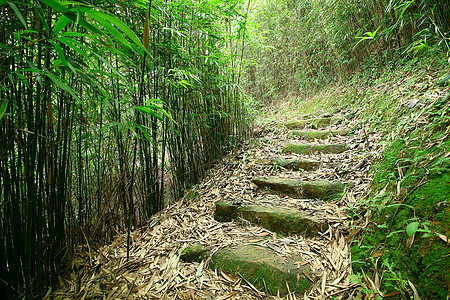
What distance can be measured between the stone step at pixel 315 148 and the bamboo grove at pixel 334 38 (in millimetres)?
1056

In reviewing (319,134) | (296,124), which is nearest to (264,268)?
(319,134)

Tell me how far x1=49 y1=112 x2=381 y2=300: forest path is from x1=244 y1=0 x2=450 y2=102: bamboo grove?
119 cm

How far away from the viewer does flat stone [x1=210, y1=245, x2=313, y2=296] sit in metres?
1.03

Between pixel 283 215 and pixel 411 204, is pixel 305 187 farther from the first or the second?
pixel 411 204

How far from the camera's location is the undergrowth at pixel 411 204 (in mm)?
804

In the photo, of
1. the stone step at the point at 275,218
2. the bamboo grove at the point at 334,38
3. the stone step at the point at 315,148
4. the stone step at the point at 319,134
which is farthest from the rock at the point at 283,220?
the bamboo grove at the point at 334,38

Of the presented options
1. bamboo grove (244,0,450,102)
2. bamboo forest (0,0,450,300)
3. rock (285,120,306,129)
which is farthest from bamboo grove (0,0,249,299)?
bamboo grove (244,0,450,102)

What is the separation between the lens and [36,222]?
102 centimetres

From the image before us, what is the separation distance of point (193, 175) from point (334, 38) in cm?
336

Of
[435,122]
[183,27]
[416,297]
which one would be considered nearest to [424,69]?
[435,122]

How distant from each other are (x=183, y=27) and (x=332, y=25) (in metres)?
2.66

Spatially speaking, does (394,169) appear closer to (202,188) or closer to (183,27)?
(202,188)

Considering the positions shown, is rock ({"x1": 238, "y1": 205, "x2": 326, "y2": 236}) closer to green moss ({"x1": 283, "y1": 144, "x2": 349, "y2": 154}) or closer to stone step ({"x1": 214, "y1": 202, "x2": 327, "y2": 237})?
stone step ({"x1": 214, "y1": 202, "x2": 327, "y2": 237})

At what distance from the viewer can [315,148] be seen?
2.37 metres
